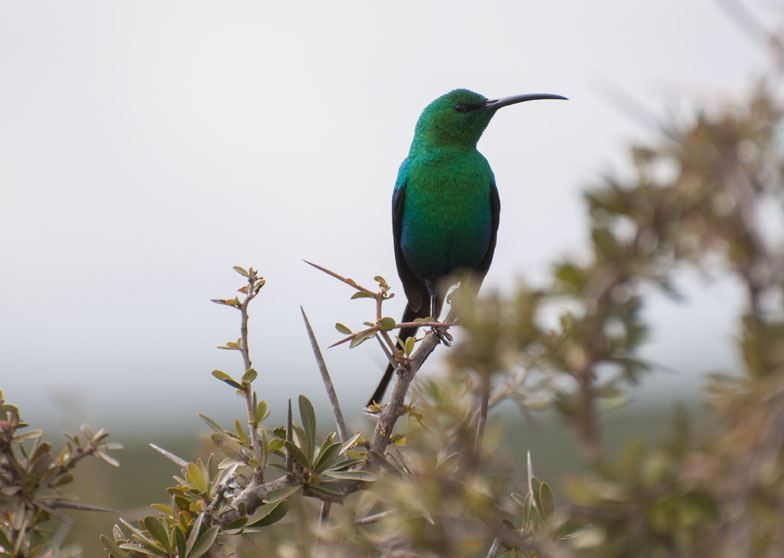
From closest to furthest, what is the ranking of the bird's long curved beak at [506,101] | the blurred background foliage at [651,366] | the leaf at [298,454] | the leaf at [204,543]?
the blurred background foliage at [651,366] → the leaf at [204,543] → the leaf at [298,454] → the bird's long curved beak at [506,101]

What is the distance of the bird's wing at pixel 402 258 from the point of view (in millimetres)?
5277

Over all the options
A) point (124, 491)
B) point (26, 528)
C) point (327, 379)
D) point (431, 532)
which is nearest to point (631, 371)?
point (431, 532)

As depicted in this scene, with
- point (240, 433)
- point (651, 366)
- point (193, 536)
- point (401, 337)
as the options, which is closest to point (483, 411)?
point (651, 366)

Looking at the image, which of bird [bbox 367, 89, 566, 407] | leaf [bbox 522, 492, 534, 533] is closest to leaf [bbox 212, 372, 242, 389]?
leaf [bbox 522, 492, 534, 533]


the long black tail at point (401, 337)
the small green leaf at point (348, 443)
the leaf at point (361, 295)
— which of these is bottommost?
the long black tail at point (401, 337)

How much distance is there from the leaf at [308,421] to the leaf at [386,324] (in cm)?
28

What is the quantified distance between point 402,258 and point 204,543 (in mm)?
3832

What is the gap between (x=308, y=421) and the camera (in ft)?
6.47

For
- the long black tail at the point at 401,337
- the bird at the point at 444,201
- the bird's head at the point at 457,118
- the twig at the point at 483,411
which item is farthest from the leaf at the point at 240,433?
the bird's head at the point at 457,118

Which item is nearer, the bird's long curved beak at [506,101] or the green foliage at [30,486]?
the green foliage at [30,486]

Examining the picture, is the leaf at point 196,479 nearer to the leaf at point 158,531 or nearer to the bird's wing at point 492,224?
the leaf at point 158,531

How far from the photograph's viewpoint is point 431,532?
915 millimetres

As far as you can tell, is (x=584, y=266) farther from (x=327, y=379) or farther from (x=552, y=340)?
(x=327, y=379)

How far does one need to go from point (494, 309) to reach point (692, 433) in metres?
0.22
